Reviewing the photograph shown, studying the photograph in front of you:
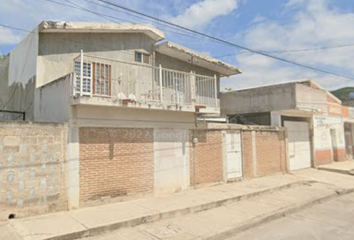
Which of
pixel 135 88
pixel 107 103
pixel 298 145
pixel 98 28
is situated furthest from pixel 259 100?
pixel 107 103

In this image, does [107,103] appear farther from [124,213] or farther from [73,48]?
[73,48]

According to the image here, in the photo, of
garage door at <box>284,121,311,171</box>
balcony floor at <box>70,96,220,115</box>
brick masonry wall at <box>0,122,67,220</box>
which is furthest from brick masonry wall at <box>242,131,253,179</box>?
brick masonry wall at <box>0,122,67,220</box>

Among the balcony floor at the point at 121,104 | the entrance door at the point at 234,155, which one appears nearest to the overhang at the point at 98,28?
the balcony floor at the point at 121,104

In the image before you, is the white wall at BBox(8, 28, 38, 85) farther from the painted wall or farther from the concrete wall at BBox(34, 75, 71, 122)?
the concrete wall at BBox(34, 75, 71, 122)

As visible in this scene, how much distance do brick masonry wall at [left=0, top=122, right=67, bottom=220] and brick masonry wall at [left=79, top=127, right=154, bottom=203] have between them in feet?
2.03

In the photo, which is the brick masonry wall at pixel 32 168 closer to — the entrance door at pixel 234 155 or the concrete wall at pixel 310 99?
the entrance door at pixel 234 155

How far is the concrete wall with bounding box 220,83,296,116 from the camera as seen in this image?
50.1 feet

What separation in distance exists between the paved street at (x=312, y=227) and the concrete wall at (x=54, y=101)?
5.37 meters

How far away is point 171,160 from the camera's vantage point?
1041 cm

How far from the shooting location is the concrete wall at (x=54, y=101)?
27.0ft

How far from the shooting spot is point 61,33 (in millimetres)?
10609

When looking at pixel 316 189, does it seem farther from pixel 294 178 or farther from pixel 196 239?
pixel 196 239

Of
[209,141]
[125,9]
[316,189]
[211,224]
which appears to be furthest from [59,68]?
[316,189]

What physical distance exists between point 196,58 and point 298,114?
6367 mm
